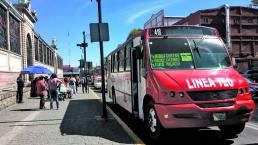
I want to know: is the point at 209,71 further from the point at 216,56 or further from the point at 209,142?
the point at 209,142

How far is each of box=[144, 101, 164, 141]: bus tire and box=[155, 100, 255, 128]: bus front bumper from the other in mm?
367

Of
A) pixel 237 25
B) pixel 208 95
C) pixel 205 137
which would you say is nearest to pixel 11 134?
pixel 205 137

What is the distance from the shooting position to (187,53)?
9.25 meters

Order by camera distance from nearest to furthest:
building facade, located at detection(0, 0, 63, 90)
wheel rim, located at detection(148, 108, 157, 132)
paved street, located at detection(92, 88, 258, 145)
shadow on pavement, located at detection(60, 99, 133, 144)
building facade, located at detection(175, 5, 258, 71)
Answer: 1. paved street, located at detection(92, 88, 258, 145)
2. wheel rim, located at detection(148, 108, 157, 132)
3. shadow on pavement, located at detection(60, 99, 133, 144)
4. building facade, located at detection(0, 0, 63, 90)
5. building facade, located at detection(175, 5, 258, 71)

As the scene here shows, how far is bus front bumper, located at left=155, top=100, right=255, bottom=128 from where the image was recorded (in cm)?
797

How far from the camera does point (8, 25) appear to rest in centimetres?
3109

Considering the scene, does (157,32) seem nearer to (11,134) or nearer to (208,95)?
(208,95)

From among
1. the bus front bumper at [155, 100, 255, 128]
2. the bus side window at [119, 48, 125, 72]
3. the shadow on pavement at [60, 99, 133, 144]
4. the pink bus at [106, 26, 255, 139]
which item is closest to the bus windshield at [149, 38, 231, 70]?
the pink bus at [106, 26, 255, 139]

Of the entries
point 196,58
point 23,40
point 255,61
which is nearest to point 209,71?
point 196,58

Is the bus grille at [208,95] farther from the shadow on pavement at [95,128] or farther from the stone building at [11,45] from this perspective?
the stone building at [11,45]

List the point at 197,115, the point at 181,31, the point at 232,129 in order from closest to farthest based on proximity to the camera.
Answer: the point at 197,115, the point at 232,129, the point at 181,31

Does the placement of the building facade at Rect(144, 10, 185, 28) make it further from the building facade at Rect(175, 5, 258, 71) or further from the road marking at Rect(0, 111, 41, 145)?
the road marking at Rect(0, 111, 41, 145)

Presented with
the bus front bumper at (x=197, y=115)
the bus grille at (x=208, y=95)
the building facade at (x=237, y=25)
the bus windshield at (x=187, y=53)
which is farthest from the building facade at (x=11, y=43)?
the building facade at (x=237, y=25)

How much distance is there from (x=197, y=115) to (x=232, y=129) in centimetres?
167
